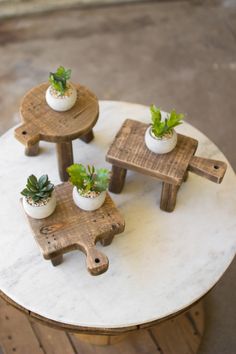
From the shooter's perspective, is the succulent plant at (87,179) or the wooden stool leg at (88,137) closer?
the succulent plant at (87,179)

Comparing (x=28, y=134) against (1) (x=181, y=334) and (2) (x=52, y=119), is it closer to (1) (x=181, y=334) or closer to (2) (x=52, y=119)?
(2) (x=52, y=119)

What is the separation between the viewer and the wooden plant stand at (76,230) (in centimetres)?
107

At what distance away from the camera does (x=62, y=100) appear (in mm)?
1237

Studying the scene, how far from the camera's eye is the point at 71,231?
3.64ft

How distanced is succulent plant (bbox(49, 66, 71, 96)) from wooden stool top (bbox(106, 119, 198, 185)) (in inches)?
7.8

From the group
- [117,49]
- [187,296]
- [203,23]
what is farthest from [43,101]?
[203,23]

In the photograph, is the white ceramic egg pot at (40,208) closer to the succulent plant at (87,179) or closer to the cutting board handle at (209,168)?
the succulent plant at (87,179)

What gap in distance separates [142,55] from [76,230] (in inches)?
58.6

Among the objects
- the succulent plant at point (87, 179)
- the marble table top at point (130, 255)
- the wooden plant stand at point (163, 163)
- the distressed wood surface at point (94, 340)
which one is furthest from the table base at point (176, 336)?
the succulent plant at point (87, 179)

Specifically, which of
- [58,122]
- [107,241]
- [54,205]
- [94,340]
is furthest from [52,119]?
[94,340]

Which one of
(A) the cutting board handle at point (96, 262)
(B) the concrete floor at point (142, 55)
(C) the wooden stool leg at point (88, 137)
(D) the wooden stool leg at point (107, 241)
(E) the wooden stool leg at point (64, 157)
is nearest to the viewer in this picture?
(A) the cutting board handle at point (96, 262)

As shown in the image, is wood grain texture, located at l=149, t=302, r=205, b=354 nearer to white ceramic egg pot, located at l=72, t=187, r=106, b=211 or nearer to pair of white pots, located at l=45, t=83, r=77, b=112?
white ceramic egg pot, located at l=72, t=187, r=106, b=211

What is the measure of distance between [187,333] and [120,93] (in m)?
1.16

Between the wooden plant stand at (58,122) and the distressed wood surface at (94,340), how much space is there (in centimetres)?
53
